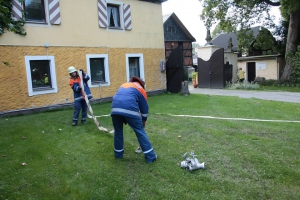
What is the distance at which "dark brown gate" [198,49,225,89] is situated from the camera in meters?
19.4

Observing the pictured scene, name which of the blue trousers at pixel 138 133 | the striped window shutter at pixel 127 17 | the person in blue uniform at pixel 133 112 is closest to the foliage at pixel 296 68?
the striped window shutter at pixel 127 17

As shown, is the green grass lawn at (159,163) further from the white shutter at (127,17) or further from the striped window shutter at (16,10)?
the white shutter at (127,17)

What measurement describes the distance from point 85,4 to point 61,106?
4724 millimetres

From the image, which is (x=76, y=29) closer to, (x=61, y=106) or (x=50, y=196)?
(x=61, y=106)

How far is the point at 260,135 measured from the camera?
593cm

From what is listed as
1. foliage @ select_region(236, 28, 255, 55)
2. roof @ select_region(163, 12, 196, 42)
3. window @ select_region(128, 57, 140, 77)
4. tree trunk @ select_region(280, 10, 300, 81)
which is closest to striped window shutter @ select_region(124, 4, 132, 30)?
window @ select_region(128, 57, 140, 77)

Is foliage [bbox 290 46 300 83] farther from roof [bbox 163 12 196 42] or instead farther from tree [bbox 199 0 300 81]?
roof [bbox 163 12 196 42]

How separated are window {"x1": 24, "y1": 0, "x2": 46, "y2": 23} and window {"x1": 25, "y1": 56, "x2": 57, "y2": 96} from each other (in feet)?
5.06

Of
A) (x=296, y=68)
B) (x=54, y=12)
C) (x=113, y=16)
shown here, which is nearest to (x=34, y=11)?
(x=54, y=12)

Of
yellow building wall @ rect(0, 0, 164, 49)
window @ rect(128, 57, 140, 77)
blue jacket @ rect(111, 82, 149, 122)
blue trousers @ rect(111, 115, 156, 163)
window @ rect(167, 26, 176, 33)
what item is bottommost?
blue trousers @ rect(111, 115, 156, 163)

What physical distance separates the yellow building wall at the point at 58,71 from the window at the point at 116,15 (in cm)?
120

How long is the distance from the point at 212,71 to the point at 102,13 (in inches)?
423

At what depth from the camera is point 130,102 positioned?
4.27 m

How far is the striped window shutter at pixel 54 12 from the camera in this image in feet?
34.9
